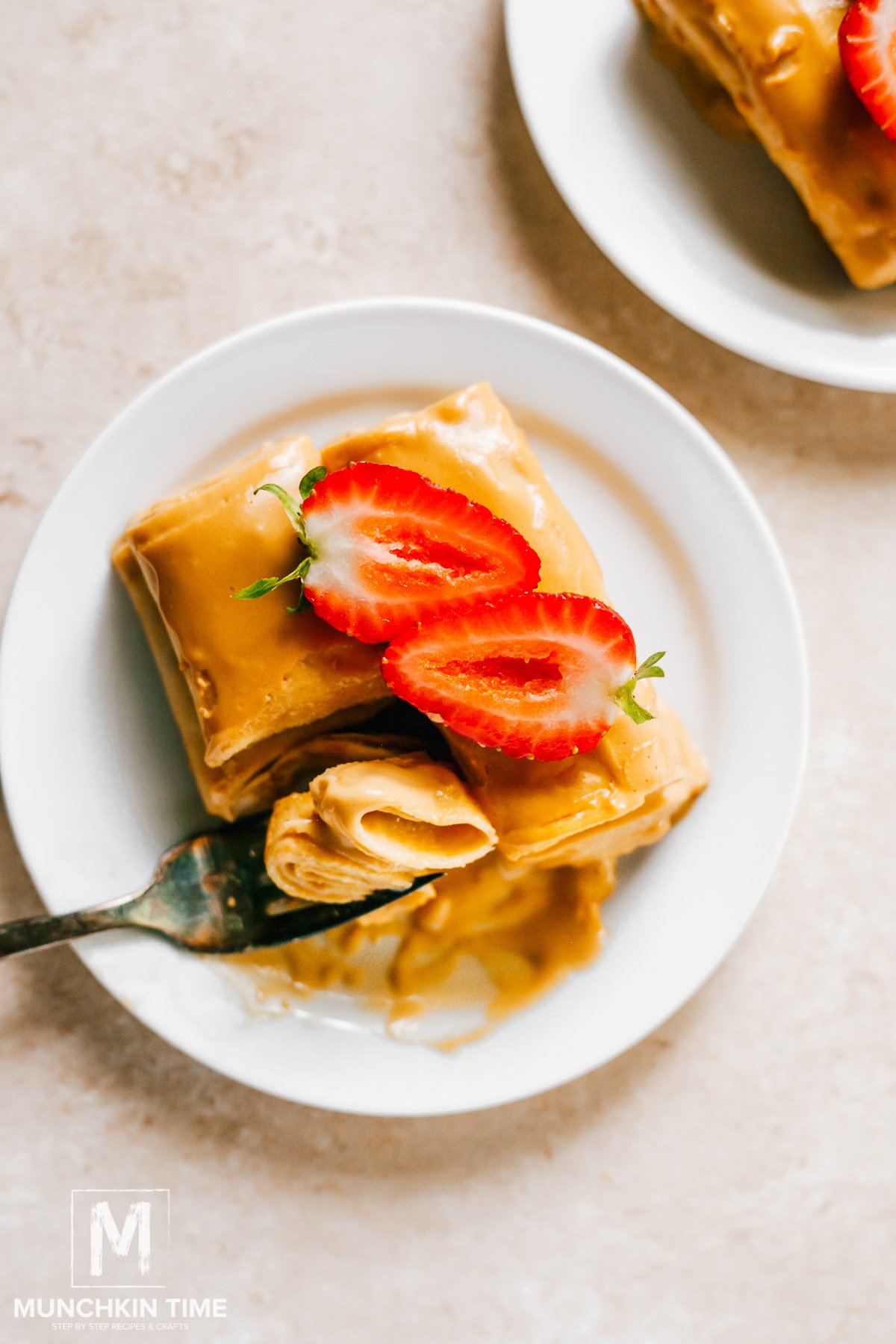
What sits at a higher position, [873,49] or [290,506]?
[873,49]

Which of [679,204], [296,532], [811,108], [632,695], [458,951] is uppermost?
[811,108]

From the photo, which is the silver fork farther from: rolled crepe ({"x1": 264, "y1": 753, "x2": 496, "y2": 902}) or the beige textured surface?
the beige textured surface

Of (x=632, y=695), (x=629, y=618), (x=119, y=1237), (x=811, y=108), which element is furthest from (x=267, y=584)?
(x=119, y=1237)

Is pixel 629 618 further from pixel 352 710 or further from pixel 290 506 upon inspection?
pixel 290 506

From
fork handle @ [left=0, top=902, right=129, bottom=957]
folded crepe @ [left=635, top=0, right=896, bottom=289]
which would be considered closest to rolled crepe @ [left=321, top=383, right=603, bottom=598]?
folded crepe @ [left=635, top=0, right=896, bottom=289]

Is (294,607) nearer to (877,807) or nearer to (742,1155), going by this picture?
(877,807)

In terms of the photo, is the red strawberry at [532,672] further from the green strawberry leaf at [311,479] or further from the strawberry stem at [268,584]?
the green strawberry leaf at [311,479]
